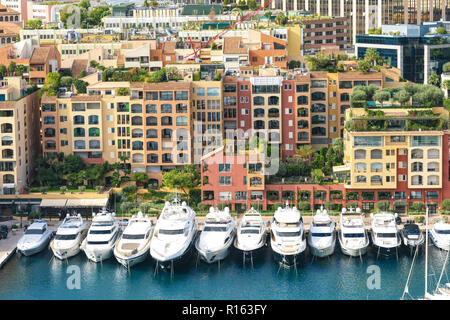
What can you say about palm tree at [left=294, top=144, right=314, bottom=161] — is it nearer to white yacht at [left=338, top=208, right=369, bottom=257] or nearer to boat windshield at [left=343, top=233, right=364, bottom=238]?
white yacht at [left=338, top=208, right=369, bottom=257]

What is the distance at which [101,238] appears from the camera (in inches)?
2247

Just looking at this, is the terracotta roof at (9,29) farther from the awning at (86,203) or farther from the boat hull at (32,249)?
the boat hull at (32,249)

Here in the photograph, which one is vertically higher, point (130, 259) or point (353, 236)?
point (353, 236)

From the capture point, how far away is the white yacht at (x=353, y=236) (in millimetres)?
56031

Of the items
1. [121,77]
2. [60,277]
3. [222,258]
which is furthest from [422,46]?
[60,277]

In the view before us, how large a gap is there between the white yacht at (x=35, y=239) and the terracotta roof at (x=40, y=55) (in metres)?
28.8

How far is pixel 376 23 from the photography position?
430ft

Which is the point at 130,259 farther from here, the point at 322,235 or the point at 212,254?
the point at 322,235

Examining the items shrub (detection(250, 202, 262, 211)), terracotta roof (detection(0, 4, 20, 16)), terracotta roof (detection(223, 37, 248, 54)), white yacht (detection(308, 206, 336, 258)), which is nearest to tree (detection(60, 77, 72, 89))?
terracotta roof (detection(223, 37, 248, 54))

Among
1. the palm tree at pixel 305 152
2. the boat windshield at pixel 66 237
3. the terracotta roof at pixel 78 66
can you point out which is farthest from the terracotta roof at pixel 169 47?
the boat windshield at pixel 66 237

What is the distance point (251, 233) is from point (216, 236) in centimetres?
243

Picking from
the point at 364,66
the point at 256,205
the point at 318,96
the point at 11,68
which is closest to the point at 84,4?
the point at 11,68

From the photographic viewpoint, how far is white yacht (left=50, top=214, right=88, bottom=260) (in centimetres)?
5694

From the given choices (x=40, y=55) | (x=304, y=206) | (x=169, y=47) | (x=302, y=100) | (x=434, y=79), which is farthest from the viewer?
(x=434, y=79)
